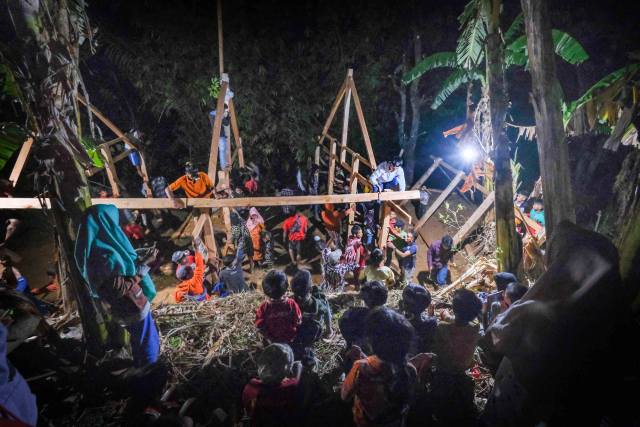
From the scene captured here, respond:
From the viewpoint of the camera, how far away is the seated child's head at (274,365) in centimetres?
228

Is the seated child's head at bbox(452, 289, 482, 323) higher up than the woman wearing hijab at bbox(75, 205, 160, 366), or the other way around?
the woman wearing hijab at bbox(75, 205, 160, 366)

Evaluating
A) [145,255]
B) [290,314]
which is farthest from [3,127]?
[290,314]

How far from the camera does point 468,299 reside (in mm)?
2826

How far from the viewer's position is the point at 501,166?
311 centimetres

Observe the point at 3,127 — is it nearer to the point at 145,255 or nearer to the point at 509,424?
the point at 145,255

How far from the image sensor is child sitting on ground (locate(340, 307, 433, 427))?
7.31ft

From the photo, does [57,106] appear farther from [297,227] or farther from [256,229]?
[297,227]

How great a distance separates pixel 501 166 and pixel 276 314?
2.96 m

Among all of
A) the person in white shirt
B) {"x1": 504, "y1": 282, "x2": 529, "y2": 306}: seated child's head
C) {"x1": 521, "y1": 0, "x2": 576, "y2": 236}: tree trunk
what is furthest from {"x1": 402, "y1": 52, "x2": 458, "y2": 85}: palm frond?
{"x1": 504, "y1": 282, "x2": 529, "y2": 306}: seated child's head

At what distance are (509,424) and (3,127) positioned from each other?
5.42 m

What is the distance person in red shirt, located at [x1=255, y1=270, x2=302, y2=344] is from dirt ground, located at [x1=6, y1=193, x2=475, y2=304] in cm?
450

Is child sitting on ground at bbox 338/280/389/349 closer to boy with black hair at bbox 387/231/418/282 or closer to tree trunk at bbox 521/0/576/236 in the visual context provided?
tree trunk at bbox 521/0/576/236

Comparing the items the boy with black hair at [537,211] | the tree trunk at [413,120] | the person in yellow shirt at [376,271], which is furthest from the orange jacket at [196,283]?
the tree trunk at [413,120]

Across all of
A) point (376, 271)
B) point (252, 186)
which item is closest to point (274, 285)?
point (376, 271)
